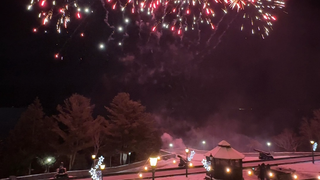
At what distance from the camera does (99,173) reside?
46.1 ft

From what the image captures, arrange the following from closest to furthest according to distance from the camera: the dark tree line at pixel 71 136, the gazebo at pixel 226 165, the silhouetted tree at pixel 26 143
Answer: the gazebo at pixel 226 165, the silhouetted tree at pixel 26 143, the dark tree line at pixel 71 136

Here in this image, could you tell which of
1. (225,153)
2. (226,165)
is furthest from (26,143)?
(226,165)

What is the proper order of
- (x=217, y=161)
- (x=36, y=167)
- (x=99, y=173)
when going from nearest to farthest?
(x=99, y=173), (x=217, y=161), (x=36, y=167)

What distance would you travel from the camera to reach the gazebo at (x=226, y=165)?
16547 mm

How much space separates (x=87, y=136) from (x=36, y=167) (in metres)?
8.78

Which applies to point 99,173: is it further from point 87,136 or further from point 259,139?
point 259,139

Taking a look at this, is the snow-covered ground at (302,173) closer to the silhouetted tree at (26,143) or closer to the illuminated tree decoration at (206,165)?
the illuminated tree decoration at (206,165)

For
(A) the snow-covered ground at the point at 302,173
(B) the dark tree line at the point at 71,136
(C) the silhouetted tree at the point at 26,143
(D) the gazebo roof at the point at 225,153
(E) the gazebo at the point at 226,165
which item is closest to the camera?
(E) the gazebo at the point at 226,165

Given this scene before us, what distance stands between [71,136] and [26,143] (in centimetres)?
578

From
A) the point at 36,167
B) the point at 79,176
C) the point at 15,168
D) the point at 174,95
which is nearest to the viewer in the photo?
the point at 79,176

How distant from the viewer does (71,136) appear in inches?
1143

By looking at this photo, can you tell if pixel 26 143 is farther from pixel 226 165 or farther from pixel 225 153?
pixel 226 165

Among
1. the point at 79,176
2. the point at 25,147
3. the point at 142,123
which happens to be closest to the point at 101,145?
the point at 142,123

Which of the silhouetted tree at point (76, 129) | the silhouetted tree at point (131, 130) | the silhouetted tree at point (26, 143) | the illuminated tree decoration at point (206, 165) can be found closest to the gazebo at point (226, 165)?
the illuminated tree decoration at point (206, 165)
